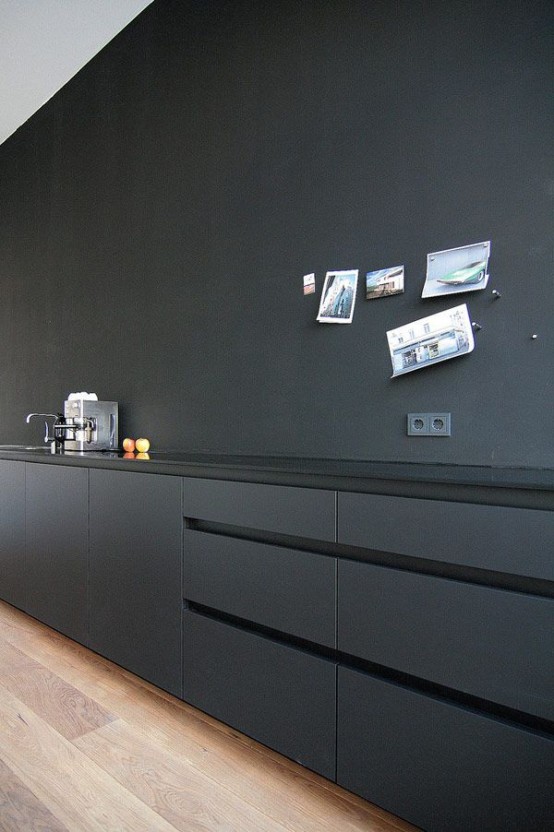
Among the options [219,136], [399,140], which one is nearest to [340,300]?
[399,140]

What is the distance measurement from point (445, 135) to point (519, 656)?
1.58 meters

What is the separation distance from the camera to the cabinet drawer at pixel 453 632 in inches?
42.6

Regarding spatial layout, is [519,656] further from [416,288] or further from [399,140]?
[399,140]

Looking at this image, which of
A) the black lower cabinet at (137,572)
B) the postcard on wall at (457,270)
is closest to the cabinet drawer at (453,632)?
the black lower cabinet at (137,572)

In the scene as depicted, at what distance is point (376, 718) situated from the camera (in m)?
1.30

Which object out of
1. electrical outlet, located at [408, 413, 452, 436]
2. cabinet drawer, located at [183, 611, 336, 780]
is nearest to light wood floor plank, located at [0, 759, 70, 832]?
cabinet drawer, located at [183, 611, 336, 780]

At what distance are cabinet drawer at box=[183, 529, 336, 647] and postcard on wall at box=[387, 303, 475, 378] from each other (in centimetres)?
77

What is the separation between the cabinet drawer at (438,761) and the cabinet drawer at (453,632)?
0.22ft

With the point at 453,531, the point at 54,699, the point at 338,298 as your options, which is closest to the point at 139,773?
the point at 54,699

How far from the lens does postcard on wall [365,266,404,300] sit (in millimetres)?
1901

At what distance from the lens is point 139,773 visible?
1520 mm

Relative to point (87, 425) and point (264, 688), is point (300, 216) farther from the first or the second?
point (264, 688)

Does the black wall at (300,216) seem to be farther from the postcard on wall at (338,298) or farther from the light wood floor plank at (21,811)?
the light wood floor plank at (21,811)

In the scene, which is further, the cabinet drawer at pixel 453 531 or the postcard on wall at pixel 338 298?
the postcard on wall at pixel 338 298
